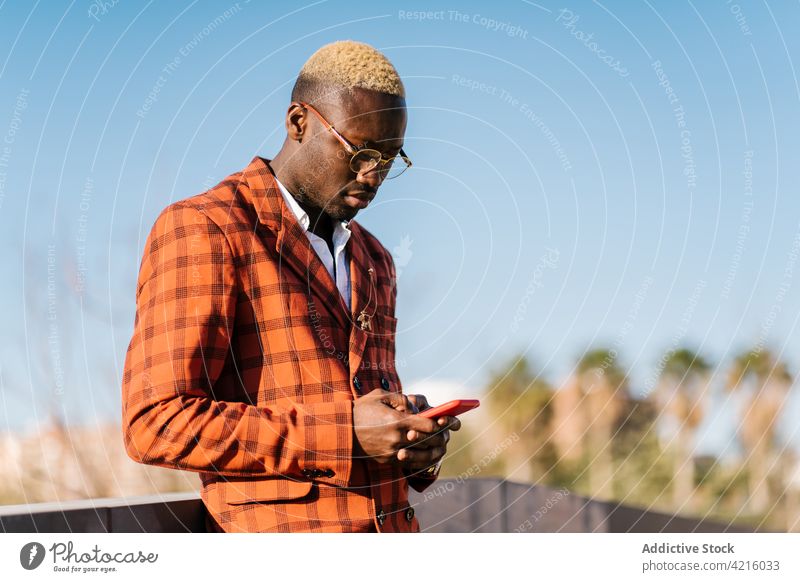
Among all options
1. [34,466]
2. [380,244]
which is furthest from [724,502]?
[380,244]

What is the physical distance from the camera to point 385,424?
2625 millimetres

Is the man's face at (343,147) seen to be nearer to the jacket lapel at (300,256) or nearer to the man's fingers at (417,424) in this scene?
the jacket lapel at (300,256)

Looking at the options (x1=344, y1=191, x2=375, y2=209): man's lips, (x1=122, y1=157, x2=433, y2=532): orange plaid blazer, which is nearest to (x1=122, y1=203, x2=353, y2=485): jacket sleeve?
(x1=122, y1=157, x2=433, y2=532): orange plaid blazer

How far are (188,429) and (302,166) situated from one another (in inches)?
38.2

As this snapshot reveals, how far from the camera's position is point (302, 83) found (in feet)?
10.5

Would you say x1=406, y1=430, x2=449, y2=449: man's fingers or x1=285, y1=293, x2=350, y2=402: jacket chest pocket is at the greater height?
x1=285, y1=293, x2=350, y2=402: jacket chest pocket

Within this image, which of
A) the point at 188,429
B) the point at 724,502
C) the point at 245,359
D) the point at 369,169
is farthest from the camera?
the point at 724,502

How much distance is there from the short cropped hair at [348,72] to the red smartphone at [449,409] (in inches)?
39.7

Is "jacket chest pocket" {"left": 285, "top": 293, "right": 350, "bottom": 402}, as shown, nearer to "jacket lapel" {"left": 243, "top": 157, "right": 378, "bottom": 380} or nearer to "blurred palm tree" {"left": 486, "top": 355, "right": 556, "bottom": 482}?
"jacket lapel" {"left": 243, "top": 157, "right": 378, "bottom": 380}

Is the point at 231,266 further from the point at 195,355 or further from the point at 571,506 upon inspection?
the point at 571,506

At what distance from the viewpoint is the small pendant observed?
3.05 m

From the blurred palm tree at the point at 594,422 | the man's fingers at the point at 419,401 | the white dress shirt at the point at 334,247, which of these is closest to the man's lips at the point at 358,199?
the white dress shirt at the point at 334,247

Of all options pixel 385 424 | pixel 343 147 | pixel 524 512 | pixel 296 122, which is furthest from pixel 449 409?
pixel 524 512

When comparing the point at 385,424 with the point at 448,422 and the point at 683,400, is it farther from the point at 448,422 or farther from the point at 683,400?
the point at 683,400
